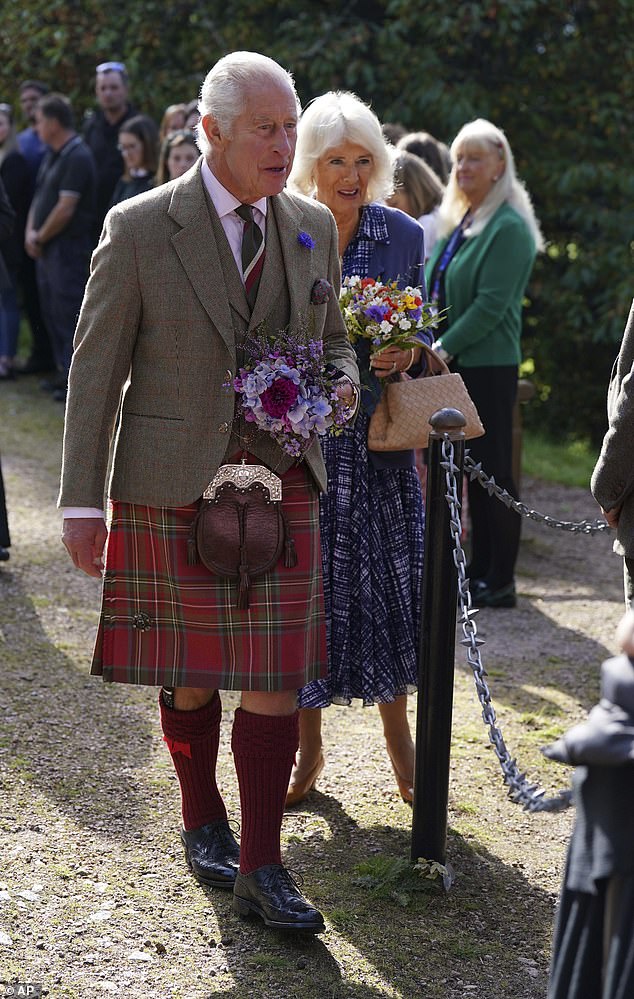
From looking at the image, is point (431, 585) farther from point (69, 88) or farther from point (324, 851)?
point (69, 88)

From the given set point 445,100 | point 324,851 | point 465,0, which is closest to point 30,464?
point 445,100

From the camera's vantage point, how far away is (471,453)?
710 centimetres

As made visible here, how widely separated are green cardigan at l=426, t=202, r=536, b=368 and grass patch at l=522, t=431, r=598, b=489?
4002 millimetres

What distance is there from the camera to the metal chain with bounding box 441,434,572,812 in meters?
2.67

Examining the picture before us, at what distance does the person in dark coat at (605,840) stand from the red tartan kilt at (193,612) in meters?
1.20

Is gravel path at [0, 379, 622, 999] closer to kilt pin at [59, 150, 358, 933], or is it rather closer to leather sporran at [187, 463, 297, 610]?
kilt pin at [59, 150, 358, 933]

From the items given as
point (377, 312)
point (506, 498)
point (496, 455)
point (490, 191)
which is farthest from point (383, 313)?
point (496, 455)

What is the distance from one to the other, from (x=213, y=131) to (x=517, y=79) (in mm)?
8733

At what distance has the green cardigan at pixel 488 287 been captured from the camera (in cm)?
659

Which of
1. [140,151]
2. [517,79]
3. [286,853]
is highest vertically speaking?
[517,79]

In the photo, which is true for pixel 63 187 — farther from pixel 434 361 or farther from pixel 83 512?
pixel 83 512

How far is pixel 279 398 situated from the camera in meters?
3.29

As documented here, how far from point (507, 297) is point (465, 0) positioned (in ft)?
17.3

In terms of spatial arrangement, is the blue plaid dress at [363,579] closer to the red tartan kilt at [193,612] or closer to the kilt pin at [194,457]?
the kilt pin at [194,457]
